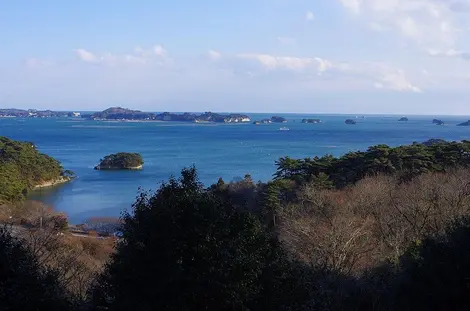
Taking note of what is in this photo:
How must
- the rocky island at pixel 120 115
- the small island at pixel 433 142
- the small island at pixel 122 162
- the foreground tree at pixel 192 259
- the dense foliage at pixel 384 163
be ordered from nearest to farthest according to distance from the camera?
the foreground tree at pixel 192 259
the dense foliage at pixel 384 163
the small island at pixel 433 142
the small island at pixel 122 162
the rocky island at pixel 120 115

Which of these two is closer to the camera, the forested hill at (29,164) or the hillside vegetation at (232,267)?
the hillside vegetation at (232,267)

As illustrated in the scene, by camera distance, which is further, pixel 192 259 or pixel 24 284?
pixel 24 284

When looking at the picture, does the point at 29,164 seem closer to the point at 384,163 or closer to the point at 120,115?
the point at 384,163

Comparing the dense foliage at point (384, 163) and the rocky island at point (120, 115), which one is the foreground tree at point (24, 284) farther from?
the rocky island at point (120, 115)

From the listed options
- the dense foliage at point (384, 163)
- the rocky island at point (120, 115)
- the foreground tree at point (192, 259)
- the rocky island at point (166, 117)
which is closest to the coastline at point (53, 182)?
the dense foliage at point (384, 163)

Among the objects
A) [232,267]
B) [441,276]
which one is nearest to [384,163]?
[441,276]

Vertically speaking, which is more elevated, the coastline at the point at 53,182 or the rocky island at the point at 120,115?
the rocky island at the point at 120,115

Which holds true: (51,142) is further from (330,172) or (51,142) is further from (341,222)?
(341,222)
